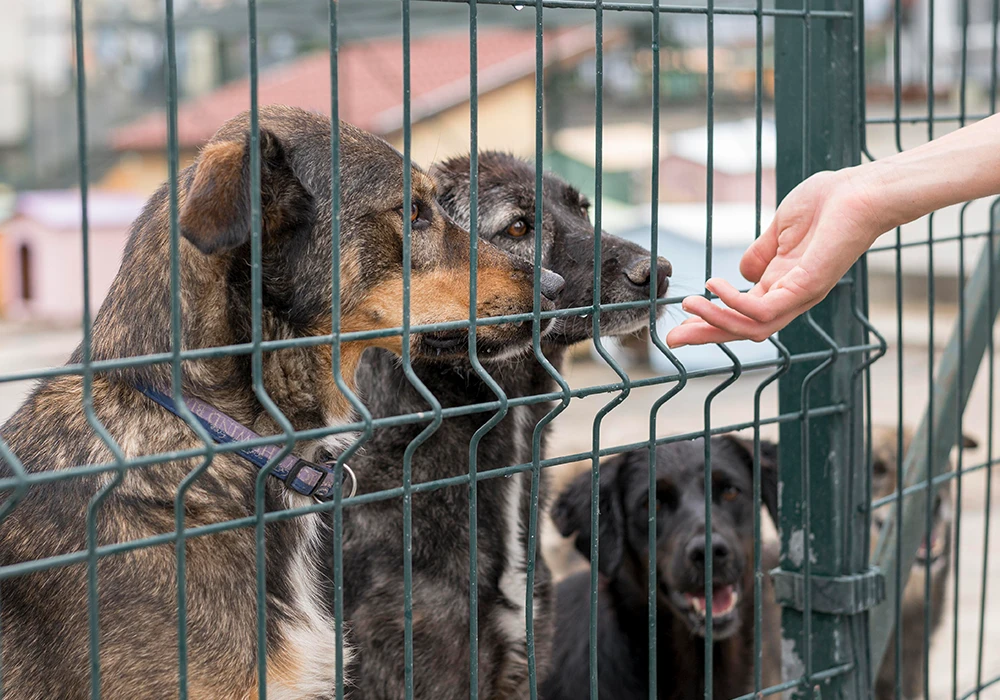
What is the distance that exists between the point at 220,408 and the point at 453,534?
1.04 meters

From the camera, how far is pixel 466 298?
2633 mm

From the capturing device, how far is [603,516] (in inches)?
155

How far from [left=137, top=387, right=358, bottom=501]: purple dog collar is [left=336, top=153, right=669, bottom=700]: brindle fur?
2.23ft

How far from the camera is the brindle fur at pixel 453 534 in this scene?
3.20 meters

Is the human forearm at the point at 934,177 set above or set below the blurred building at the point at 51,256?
above

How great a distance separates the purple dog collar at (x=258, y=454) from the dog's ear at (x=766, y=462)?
1.89 m

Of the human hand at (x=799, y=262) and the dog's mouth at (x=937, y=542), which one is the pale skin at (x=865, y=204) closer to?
the human hand at (x=799, y=262)

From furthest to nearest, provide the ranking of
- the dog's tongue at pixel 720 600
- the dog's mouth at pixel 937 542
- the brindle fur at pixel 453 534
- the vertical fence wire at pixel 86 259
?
1. the dog's mouth at pixel 937 542
2. the dog's tongue at pixel 720 600
3. the brindle fur at pixel 453 534
4. the vertical fence wire at pixel 86 259

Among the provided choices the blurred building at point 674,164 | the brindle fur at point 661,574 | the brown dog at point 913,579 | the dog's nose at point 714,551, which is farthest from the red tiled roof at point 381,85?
the dog's nose at point 714,551

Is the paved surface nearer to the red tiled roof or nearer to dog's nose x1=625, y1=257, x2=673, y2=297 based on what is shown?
dog's nose x1=625, y1=257, x2=673, y2=297

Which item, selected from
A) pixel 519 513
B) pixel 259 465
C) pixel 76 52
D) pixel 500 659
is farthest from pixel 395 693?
pixel 76 52

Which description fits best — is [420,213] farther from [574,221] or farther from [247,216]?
[574,221]

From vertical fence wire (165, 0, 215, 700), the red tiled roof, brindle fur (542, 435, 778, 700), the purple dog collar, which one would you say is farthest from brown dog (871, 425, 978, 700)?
the red tiled roof

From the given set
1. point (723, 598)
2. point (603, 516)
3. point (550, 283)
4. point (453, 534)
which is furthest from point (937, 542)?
point (550, 283)
